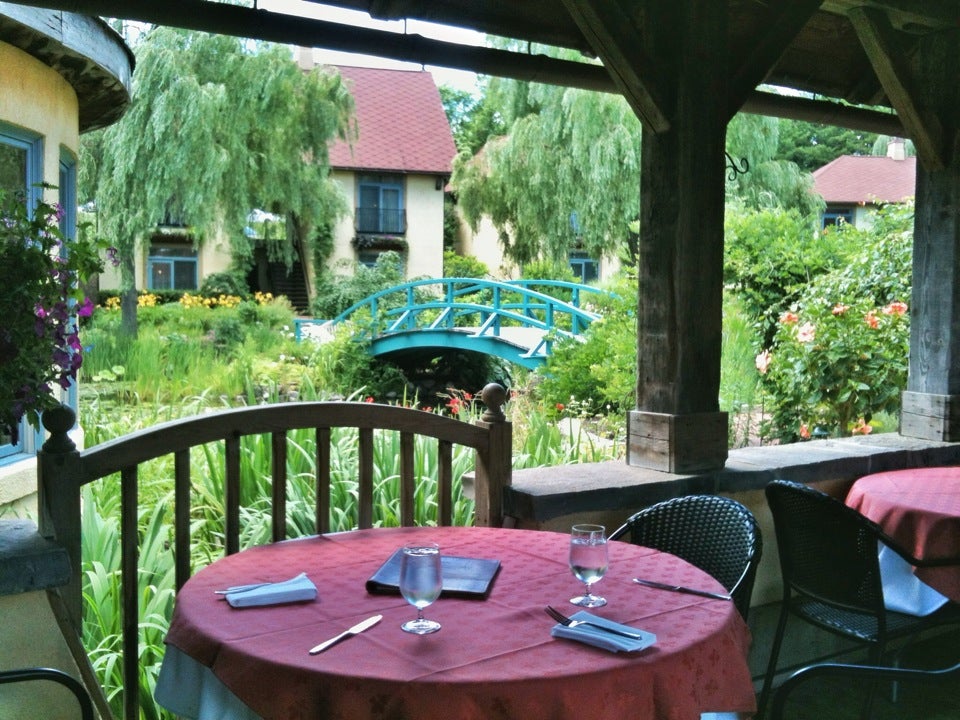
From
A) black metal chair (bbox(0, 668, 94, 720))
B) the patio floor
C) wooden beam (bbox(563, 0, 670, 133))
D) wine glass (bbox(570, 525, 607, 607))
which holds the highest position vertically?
wooden beam (bbox(563, 0, 670, 133))

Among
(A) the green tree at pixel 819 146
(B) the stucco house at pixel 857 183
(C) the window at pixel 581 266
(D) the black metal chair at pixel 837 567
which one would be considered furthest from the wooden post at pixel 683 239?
(A) the green tree at pixel 819 146

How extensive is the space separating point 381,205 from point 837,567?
2264 centimetres

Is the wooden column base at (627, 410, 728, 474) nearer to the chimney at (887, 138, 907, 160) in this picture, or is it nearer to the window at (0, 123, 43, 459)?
the window at (0, 123, 43, 459)

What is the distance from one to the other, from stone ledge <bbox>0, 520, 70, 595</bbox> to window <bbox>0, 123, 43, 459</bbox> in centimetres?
210

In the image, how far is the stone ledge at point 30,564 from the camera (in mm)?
1938

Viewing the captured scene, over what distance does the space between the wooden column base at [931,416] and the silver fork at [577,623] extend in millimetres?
2839

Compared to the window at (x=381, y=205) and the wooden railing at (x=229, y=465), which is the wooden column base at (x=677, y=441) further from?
the window at (x=381, y=205)

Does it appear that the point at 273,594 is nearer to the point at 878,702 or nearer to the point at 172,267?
the point at 878,702

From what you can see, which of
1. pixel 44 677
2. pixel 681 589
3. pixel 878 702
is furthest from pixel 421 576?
pixel 878 702

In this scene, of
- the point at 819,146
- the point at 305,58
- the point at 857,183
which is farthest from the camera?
the point at 819,146

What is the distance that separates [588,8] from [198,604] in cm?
203

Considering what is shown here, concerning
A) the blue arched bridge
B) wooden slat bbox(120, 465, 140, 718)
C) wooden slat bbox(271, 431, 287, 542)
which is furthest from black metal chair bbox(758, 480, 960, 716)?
the blue arched bridge

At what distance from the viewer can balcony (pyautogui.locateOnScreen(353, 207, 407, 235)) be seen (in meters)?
24.3

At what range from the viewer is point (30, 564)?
6.45 feet
